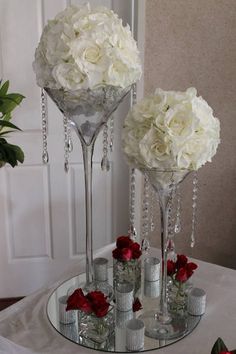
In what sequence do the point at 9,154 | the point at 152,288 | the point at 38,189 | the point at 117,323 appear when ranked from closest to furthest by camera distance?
the point at 117,323 < the point at 152,288 < the point at 9,154 < the point at 38,189

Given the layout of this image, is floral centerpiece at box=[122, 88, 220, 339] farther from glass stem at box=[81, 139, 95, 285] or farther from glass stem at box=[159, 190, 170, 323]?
glass stem at box=[81, 139, 95, 285]

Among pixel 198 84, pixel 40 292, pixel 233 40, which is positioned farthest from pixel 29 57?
pixel 40 292

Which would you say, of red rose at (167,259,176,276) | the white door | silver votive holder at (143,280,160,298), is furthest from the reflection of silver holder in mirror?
the white door

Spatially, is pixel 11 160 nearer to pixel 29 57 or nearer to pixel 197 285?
pixel 29 57

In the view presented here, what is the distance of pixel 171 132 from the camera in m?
0.81

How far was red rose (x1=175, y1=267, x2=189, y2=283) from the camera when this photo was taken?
103 cm

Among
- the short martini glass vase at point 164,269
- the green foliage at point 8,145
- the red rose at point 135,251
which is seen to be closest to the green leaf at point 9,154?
the green foliage at point 8,145

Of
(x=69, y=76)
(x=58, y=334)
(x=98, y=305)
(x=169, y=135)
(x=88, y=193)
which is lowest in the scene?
(x=58, y=334)

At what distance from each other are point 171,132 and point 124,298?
17.2 inches

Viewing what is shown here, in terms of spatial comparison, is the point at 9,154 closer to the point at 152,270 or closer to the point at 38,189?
the point at 38,189

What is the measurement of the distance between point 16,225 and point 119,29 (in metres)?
1.50

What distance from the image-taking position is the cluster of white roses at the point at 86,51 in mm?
845

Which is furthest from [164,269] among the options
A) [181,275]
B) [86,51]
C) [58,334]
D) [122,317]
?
[86,51]

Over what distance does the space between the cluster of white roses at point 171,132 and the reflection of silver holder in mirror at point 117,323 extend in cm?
39
